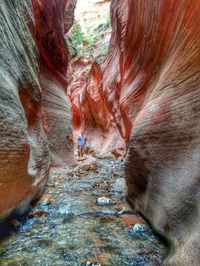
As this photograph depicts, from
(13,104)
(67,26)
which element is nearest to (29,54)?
(13,104)

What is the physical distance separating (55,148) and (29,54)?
4.86 meters

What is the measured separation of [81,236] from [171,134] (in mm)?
1722

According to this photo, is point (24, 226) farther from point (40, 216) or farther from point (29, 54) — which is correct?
point (29, 54)

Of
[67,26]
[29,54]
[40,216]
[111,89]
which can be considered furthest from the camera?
[67,26]

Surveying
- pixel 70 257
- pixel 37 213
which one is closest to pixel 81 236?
pixel 70 257

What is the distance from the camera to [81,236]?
9.83 ft

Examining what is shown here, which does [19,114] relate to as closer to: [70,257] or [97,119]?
[70,257]

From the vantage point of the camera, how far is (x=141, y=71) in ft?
19.1

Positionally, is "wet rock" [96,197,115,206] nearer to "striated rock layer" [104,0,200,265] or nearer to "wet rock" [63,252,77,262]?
"striated rock layer" [104,0,200,265]

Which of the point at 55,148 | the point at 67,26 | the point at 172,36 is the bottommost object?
the point at 55,148

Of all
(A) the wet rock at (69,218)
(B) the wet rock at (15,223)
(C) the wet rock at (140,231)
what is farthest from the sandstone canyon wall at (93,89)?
(B) the wet rock at (15,223)

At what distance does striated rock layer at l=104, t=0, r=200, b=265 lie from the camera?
2.38 meters

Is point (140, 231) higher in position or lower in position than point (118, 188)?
lower

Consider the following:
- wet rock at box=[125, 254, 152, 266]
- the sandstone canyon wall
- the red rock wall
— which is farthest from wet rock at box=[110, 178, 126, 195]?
the red rock wall
